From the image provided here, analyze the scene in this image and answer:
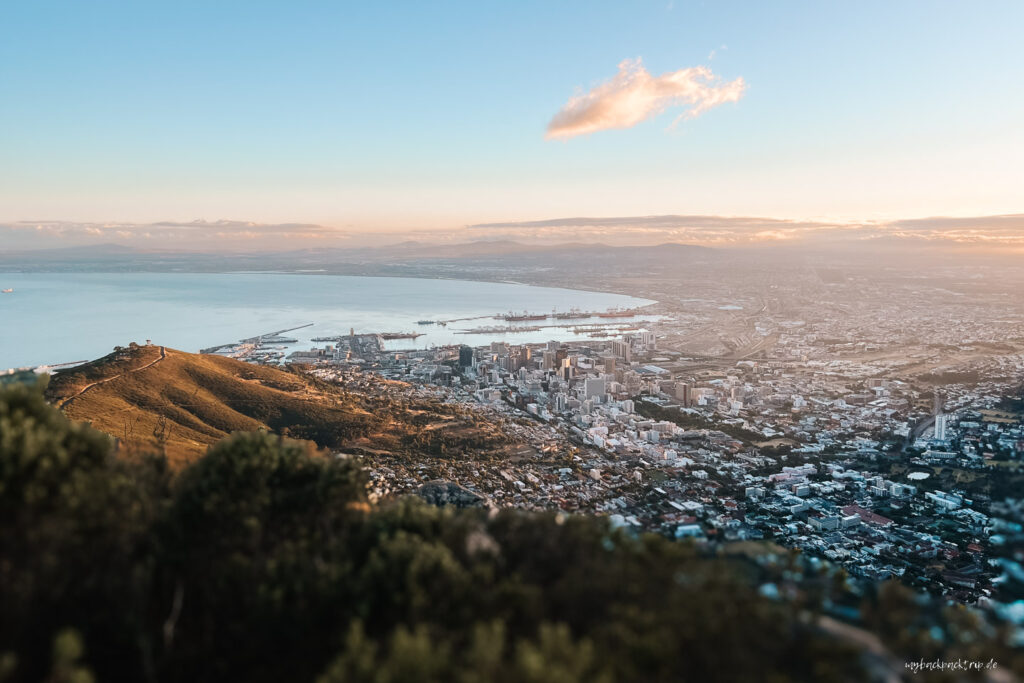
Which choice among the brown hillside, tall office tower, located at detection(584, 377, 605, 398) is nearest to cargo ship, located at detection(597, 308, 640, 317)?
tall office tower, located at detection(584, 377, 605, 398)

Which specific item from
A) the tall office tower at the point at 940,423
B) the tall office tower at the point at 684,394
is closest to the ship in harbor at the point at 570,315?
the tall office tower at the point at 684,394

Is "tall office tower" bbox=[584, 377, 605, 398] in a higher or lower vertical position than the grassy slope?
lower

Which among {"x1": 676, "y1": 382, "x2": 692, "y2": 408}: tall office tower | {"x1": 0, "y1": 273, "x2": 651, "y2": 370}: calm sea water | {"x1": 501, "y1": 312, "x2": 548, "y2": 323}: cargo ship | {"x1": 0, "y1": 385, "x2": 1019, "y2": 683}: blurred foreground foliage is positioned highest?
{"x1": 0, "y1": 385, "x2": 1019, "y2": 683}: blurred foreground foliage

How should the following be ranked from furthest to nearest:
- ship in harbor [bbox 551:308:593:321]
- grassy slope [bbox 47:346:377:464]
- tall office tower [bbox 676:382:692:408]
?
1. ship in harbor [bbox 551:308:593:321]
2. tall office tower [bbox 676:382:692:408]
3. grassy slope [bbox 47:346:377:464]

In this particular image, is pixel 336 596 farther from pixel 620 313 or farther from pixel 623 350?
pixel 620 313

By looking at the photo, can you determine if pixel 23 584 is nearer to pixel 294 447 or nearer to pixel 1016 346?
pixel 294 447

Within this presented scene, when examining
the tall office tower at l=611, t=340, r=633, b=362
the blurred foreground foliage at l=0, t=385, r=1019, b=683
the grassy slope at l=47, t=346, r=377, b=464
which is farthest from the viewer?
the tall office tower at l=611, t=340, r=633, b=362

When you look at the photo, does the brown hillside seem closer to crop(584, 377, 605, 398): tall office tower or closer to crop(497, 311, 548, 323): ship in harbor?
crop(584, 377, 605, 398): tall office tower
